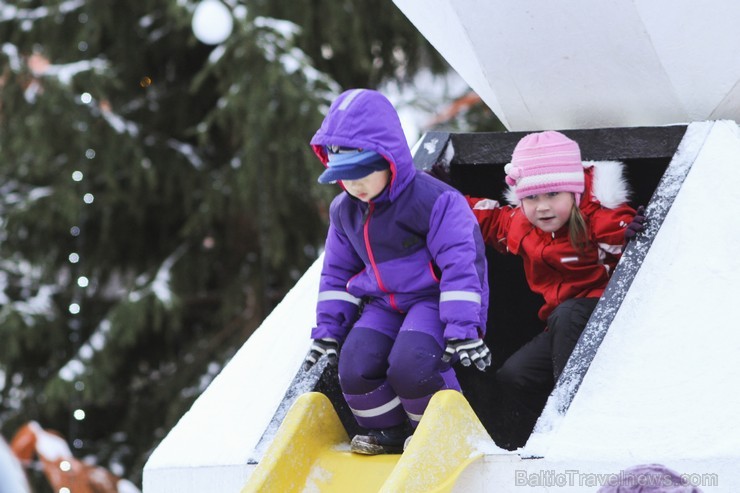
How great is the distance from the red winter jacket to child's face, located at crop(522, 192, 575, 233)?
0.05 metres

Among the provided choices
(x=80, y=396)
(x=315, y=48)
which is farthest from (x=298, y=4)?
(x=80, y=396)

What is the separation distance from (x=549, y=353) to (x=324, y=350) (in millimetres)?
740

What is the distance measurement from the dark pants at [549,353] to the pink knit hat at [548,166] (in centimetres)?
33

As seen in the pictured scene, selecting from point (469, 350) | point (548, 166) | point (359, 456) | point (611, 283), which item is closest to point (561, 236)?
point (548, 166)

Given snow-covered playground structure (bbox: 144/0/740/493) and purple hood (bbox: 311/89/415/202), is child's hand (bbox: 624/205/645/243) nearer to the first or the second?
snow-covered playground structure (bbox: 144/0/740/493)

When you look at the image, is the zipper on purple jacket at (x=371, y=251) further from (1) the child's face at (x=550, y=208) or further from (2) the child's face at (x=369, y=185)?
(1) the child's face at (x=550, y=208)

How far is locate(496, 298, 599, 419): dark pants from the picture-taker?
332 cm

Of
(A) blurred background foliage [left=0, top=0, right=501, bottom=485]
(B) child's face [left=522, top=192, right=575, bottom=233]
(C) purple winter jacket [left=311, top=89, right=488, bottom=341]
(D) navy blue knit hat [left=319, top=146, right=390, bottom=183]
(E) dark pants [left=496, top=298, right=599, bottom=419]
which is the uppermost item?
(D) navy blue knit hat [left=319, top=146, right=390, bottom=183]

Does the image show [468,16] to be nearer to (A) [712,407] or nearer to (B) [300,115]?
(A) [712,407]

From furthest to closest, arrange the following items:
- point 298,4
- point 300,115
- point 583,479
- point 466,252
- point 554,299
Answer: point 298,4, point 300,115, point 554,299, point 466,252, point 583,479

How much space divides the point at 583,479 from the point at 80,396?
6.12m

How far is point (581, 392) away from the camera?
2674 mm

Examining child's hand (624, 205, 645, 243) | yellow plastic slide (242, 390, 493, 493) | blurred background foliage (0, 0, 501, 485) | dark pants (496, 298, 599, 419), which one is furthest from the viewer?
blurred background foliage (0, 0, 501, 485)

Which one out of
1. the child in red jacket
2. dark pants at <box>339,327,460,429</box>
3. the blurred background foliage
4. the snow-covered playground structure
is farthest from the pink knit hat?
the blurred background foliage
